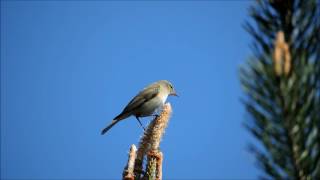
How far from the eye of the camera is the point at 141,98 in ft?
39.3

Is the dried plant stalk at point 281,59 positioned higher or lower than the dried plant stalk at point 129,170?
lower

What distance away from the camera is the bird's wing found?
39.1 feet

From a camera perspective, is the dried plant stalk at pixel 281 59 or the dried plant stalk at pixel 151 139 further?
the dried plant stalk at pixel 151 139

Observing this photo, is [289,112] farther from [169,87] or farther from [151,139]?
[169,87]

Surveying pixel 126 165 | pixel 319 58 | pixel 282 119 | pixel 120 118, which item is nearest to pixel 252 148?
pixel 282 119

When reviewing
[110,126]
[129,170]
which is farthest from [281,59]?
[110,126]

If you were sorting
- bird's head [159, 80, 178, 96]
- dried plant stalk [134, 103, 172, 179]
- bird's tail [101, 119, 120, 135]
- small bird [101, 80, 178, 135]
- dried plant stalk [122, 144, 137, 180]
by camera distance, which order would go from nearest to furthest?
dried plant stalk [122, 144, 137, 180], dried plant stalk [134, 103, 172, 179], bird's tail [101, 119, 120, 135], small bird [101, 80, 178, 135], bird's head [159, 80, 178, 96]

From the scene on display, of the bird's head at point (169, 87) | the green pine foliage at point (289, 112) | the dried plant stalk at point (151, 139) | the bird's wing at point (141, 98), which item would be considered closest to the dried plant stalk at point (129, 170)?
the dried plant stalk at point (151, 139)

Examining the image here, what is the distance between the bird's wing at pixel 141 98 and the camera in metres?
11.9

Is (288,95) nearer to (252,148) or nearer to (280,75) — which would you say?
(280,75)

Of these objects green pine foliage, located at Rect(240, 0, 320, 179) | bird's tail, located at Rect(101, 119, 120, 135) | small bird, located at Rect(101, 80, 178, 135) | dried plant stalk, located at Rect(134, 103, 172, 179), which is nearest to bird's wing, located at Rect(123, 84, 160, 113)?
small bird, located at Rect(101, 80, 178, 135)

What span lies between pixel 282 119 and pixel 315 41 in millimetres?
349

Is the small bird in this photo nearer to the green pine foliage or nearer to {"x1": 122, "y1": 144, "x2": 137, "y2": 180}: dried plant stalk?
{"x1": 122, "y1": 144, "x2": 137, "y2": 180}: dried plant stalk

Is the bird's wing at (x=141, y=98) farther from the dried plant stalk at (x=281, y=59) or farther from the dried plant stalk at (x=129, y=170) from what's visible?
the dried plant stalk at (x=281, y=59)
